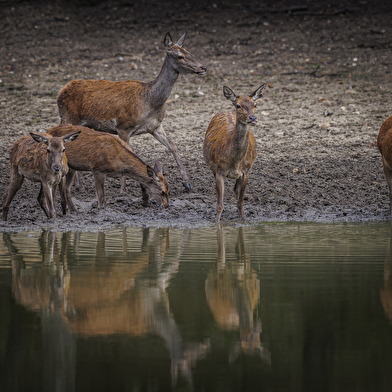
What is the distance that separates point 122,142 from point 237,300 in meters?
6.84

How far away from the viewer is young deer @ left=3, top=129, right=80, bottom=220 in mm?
9516

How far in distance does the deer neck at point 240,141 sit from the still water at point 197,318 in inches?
107

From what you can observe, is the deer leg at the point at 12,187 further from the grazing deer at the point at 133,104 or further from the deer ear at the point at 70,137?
the grazing deer at the point at 133,104

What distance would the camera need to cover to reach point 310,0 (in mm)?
21531

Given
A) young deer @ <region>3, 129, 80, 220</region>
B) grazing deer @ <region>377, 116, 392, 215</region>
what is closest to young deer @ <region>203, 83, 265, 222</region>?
grazing deer @ <region>377, 116, 392, 215</region>

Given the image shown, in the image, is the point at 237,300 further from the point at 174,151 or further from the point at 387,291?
the point at 174,151

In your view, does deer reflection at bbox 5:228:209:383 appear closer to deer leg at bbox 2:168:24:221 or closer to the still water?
the still water

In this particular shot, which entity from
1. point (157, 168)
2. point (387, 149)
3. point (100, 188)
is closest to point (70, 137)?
point (100, 188)

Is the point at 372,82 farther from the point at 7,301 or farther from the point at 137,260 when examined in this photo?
the point at 7,301

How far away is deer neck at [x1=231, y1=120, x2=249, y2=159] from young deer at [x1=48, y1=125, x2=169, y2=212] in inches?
64.7

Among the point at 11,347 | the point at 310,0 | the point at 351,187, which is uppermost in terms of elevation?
the point at 310,0

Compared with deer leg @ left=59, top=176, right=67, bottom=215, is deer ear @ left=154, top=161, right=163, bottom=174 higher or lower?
higher

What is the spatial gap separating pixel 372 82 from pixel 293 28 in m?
4.72

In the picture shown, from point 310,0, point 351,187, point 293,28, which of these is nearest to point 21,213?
point 351,187
